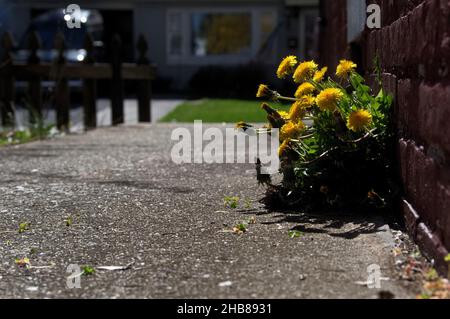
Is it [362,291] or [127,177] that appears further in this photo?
[127,177]

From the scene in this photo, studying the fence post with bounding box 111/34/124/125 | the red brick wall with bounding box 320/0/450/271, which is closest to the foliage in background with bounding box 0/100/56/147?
the fence post with bounding box 111/34/124/125

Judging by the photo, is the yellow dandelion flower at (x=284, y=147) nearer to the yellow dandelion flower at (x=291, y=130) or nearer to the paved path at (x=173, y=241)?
the yellow dandelion flower at (x=291, y=130)

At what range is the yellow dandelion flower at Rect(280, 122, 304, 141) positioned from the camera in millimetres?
4969

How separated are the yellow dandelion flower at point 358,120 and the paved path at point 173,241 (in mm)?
520

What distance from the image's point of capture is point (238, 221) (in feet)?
16.1

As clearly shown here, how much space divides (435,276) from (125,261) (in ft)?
4.72

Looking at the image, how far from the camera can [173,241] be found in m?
4.45

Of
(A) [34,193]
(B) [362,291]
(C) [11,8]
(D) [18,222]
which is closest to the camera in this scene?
(B) [362,291]

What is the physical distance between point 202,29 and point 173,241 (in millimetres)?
25647

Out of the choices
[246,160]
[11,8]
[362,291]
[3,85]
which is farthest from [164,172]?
[11,8]

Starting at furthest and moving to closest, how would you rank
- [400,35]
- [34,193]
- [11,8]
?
[11,8] → [34,193] → [400,35]

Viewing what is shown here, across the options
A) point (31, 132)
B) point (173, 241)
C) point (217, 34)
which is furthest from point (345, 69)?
point (217, 34)

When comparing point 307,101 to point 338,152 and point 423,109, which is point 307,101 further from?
point 423,109

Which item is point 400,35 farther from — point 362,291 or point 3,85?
point 3,85
